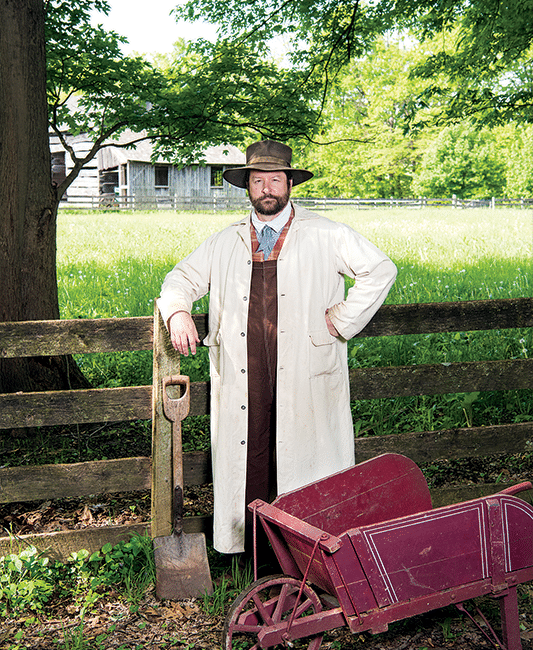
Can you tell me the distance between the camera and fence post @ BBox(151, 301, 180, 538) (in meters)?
3.52

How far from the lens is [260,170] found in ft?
11.3

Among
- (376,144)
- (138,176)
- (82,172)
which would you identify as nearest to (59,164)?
(82,172)

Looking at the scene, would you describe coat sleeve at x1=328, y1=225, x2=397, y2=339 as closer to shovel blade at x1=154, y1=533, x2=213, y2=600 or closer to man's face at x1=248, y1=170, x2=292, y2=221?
man's face at x1=248, y1=170, x2=292, y2=221

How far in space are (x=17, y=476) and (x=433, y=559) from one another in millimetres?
2311

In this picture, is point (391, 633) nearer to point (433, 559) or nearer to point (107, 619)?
point (433, 559)

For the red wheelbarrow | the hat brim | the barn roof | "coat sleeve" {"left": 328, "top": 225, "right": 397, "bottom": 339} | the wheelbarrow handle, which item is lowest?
the red wheelbarrow

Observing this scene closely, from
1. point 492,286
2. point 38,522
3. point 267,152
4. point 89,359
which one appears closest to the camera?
point 267,152

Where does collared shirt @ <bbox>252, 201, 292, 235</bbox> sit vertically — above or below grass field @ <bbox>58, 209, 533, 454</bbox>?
above

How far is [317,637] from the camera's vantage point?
273 centimetres

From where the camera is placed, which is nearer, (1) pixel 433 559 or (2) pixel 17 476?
(1) pixel 433 559

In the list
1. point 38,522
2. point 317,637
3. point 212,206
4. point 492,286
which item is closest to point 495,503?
point 317,637

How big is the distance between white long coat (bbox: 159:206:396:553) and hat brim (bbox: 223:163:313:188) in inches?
9.4

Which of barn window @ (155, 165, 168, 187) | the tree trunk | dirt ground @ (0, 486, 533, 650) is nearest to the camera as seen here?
dirt ground @ (0, 486, 533, 650)

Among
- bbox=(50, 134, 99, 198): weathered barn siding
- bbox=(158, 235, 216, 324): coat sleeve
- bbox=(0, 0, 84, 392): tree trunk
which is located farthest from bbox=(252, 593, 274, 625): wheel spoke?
bbox=(50, 134, 99, 198): weathered barn siding
